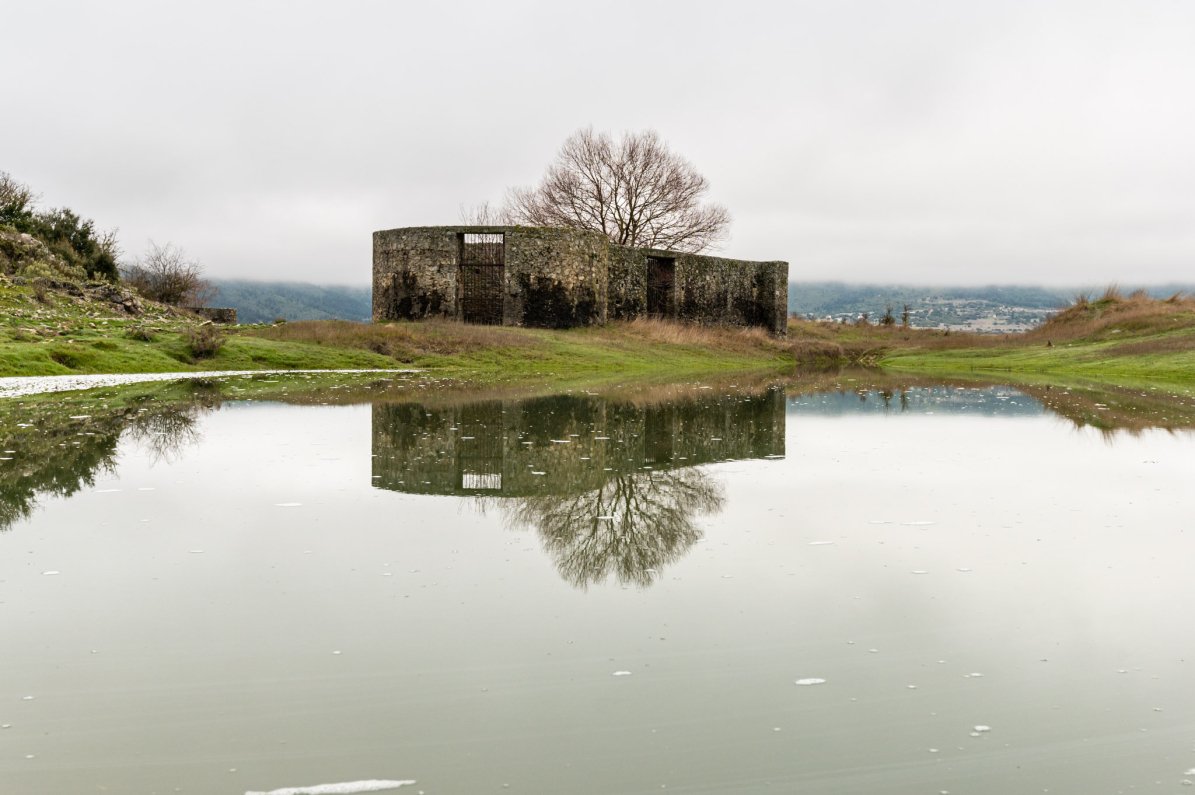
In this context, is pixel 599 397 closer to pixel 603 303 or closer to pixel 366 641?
pixel 366 641

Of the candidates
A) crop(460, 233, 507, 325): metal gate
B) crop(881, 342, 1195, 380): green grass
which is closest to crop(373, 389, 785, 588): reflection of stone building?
crop(881, 342, 1195, 380): green grass

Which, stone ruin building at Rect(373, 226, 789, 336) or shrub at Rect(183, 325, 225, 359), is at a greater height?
stone ruin building at Rect(373, 226, 789, 336)

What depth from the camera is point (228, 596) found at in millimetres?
3812

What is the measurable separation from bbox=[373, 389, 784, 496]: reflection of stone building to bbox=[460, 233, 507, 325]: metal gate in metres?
16.6

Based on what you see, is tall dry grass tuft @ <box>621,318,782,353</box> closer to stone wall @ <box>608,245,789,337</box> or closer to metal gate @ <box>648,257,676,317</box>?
stone wall @ <box>608,245,789,337</box>

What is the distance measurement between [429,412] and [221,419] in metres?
2.51

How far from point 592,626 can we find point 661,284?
3195 centimetres

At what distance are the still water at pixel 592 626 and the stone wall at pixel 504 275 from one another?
71.6ft

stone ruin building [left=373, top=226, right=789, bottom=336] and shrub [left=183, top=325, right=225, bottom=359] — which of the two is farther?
stone ruin building [left=373, top=226, right=789, bottom=336]

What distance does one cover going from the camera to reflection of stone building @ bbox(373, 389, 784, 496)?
6.74 meters

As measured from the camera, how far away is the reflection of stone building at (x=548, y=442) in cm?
674

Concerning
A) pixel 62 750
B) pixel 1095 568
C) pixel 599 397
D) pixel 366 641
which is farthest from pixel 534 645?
pixel 599 397

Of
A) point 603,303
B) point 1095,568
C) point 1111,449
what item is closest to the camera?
point 1095,568

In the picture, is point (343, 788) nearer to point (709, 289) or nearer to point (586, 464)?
point (586, 464)
